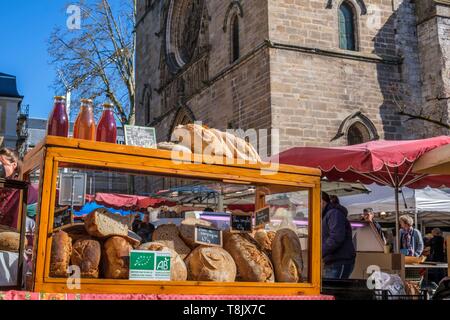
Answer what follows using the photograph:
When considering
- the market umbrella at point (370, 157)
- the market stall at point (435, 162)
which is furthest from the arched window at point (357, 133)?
the market stall at point (435, 162)

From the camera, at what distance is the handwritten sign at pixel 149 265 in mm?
2426

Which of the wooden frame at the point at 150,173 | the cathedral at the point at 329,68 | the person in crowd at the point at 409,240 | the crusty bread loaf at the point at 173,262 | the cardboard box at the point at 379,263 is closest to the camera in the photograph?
the wooden frame at the point at 150,173

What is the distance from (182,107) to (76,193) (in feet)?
57.4

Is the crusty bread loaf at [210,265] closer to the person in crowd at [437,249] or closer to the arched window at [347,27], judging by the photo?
the person in crowd at [437,249]

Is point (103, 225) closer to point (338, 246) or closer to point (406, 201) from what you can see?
point (338, 246)

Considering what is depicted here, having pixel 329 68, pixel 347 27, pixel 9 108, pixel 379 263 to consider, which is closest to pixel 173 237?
pixel 379 263

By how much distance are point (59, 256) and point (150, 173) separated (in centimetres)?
59

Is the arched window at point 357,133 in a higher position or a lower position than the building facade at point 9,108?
lower

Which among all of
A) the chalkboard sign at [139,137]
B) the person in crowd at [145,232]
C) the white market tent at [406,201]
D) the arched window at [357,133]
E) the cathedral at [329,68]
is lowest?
the person in crowd at [145,232]

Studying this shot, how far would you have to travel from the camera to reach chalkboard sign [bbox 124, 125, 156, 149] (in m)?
2.78

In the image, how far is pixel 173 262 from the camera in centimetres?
253

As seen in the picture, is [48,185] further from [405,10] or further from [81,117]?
[405,10]

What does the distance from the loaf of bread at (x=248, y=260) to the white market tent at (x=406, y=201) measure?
930 cm
